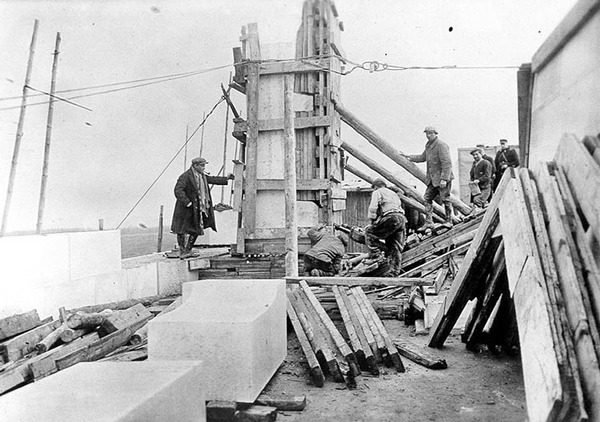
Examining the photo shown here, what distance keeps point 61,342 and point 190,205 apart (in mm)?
5238

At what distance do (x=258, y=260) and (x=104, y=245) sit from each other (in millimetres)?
3886

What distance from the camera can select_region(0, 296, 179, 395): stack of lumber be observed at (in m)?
5.01

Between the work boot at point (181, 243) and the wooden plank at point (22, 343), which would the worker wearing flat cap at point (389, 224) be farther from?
the wooden plank at point (22, 343)

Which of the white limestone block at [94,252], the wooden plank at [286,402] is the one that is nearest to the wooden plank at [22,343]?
the white limestone block at [94,252]

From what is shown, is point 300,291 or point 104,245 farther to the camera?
point 104,245

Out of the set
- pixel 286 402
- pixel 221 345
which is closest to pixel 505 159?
pixel 286 402

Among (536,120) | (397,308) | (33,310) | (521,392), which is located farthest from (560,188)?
(33,310)

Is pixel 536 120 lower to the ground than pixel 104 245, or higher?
higher

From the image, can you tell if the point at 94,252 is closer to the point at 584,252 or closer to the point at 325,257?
the point at 325,257

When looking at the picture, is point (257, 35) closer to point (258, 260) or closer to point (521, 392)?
point (258, 260)

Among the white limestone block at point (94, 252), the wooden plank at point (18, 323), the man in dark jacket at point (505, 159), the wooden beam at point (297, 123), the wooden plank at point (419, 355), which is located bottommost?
the wooden plank at point (419, 355)

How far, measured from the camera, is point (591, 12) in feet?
11.9

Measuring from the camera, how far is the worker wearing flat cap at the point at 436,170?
10945 millimetres

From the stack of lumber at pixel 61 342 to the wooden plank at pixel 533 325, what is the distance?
12.7 ft
